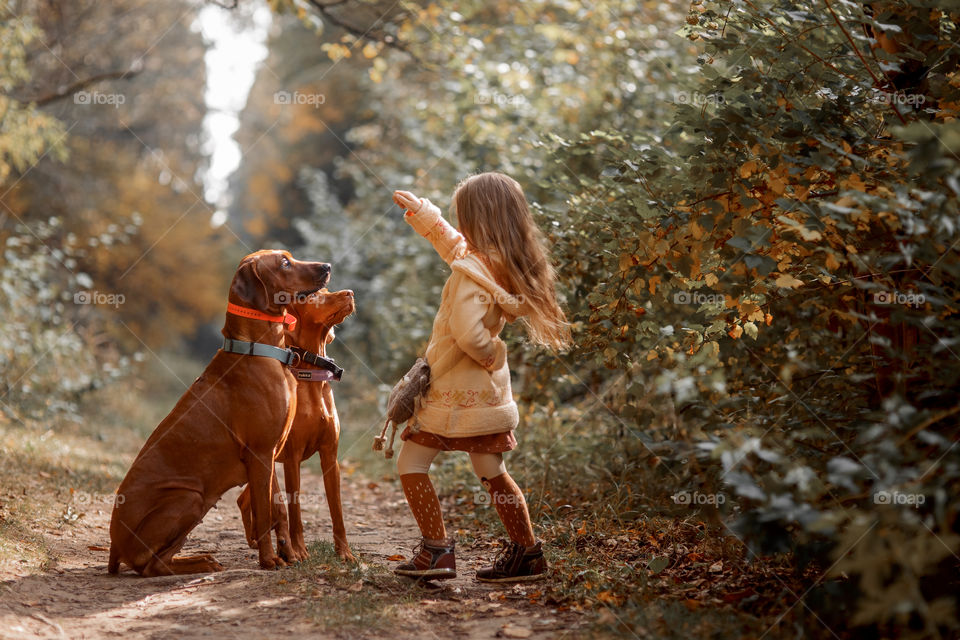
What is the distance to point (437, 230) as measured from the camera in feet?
14.7

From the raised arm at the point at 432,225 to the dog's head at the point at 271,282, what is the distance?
0.54 meters

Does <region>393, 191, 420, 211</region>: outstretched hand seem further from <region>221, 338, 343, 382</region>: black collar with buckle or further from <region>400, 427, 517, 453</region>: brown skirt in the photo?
<region>400, 427, 517, 453</region>: brown skirt

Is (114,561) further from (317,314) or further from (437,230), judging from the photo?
(437,230)

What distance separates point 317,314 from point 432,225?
0.88 m

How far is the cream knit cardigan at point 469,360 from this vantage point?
4043mm

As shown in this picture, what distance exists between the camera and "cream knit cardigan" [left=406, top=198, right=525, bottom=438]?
404cm

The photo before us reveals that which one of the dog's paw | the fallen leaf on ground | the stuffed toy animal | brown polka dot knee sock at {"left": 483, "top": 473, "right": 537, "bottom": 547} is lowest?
the dog's paw

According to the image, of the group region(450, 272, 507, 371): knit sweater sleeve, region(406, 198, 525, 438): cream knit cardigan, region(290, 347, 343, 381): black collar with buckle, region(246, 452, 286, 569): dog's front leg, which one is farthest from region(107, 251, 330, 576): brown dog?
region(450, 272, 507, 371): knit sweater sleeve

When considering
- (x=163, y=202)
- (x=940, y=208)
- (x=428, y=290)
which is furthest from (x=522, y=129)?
(x=163, y=202)

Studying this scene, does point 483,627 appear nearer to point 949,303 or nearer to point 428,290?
point 949,303

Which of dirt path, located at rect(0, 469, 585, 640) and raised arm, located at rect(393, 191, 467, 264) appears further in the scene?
raised arm, located at rect(393, 191, 467, 264)

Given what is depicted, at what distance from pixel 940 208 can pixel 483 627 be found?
246cm

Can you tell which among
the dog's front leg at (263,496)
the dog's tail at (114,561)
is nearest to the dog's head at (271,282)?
the dog's front leg at (263,496)

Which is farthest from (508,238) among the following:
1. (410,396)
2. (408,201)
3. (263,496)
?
(263,496)
